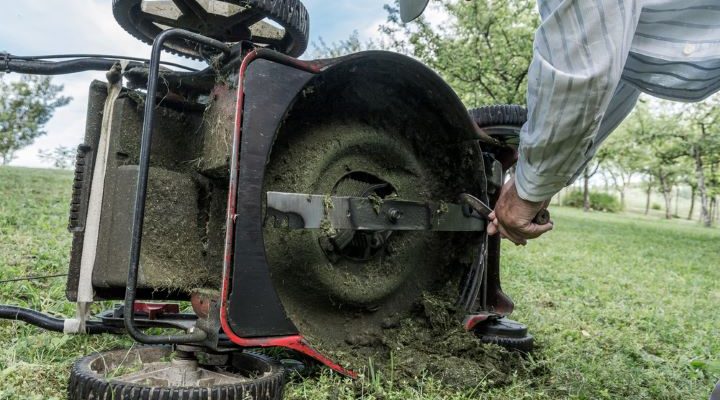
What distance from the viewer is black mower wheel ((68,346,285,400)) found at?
1.60 metres

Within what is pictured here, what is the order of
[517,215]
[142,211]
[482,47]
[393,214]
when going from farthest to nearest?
[482,47], [393,214], [517,215], [142,211]

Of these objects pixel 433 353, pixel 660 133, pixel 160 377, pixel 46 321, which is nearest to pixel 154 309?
pixel 46 321

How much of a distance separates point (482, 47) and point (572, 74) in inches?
817

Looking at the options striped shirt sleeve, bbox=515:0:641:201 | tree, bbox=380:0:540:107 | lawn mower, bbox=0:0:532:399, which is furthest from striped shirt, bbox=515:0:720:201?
tree, bbox=380:0:540:107

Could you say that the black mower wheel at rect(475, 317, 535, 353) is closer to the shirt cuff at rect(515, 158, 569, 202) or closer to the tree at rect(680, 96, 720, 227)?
the shirt cuff at rect(515, 158, 569, 202)

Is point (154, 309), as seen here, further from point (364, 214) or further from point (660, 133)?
point (660, 133)

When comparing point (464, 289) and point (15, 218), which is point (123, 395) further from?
point (15, 218)

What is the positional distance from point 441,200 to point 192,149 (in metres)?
1.15

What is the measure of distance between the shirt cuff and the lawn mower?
61 cm

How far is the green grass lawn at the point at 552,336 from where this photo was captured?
2031mm

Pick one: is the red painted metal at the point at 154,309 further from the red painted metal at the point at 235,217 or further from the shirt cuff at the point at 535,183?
the shirt cuff at the point at 535,183

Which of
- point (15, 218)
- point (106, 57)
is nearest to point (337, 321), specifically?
point (106, 57)

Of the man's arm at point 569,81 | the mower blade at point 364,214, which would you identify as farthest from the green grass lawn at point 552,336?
the man's arm at point 569,81

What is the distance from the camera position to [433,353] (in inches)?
93.0
